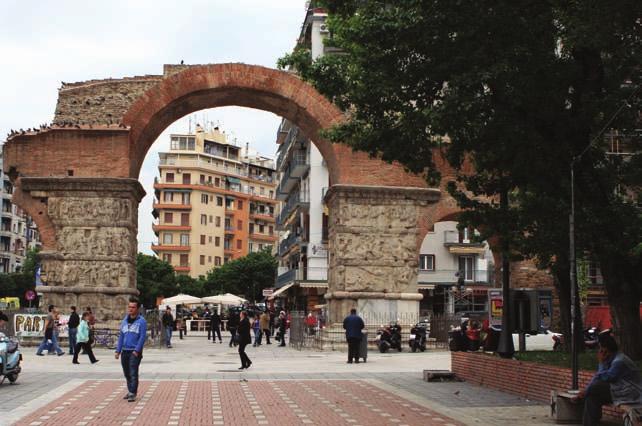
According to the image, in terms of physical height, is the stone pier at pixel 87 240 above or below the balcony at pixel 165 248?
below

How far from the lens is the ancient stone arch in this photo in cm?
2617

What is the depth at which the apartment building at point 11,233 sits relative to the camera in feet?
304

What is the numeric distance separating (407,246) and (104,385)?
1382 centimetres

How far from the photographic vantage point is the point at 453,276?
168 ft

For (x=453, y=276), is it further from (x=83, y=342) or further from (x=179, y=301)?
(x=83, y=342)

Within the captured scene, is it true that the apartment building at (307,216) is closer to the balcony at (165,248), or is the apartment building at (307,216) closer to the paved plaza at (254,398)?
the paved plaza at (254,398)

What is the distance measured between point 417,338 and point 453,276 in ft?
82.7

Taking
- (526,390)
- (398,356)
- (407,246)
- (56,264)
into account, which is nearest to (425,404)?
(526,390)

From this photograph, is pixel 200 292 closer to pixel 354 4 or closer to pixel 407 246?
pixel 407 246

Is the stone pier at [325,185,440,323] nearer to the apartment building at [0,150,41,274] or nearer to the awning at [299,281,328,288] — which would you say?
the awning at [299,281,328,288]

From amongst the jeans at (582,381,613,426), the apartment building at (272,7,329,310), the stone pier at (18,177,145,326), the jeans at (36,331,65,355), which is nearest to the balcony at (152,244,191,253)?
the apartment building at (272,7,329,310)

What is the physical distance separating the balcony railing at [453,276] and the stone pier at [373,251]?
79.0 ft

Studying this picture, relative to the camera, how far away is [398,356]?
2459 centimetres

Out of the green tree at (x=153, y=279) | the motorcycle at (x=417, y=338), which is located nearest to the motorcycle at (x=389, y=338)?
the motorcycle at (x=417, y=338)
